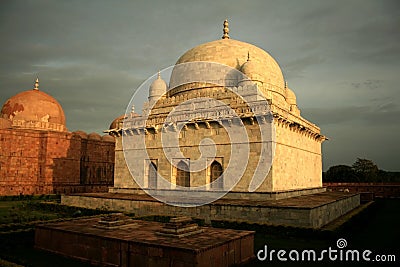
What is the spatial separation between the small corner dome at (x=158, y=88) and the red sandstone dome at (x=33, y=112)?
1392cm

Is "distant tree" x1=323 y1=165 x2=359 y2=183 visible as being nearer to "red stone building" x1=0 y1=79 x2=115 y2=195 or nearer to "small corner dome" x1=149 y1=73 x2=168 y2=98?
"red stone building" x1=0 y1=79 x2=115 y2=195

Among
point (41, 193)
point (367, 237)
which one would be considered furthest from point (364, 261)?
point (41, 193)

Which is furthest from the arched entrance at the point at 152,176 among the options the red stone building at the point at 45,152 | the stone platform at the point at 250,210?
the red stone building at the point at 45,152

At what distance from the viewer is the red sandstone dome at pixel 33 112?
1213 inches

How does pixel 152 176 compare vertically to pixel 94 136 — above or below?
below

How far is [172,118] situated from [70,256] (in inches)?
468

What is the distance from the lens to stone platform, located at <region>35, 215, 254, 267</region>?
24.0 feet

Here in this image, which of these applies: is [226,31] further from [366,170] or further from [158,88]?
[366,170]

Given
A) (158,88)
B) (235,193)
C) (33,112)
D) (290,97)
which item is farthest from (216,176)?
(33,112)

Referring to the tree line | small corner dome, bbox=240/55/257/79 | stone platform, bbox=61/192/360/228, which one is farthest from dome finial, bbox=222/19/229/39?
the tree line

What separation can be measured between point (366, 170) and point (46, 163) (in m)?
43.4

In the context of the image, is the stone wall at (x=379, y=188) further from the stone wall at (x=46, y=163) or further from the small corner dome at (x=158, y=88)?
the stone wall at (x=46, y=163)

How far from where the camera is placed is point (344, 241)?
11047 mm

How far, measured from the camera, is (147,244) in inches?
300
